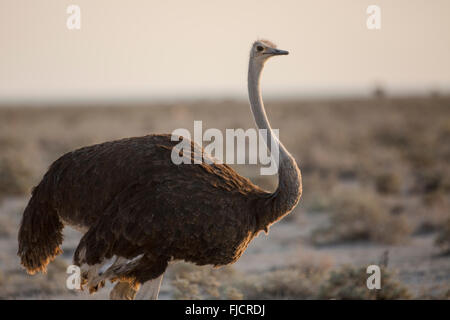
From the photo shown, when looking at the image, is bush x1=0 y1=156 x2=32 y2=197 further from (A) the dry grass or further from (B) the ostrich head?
(B) the ostrich head

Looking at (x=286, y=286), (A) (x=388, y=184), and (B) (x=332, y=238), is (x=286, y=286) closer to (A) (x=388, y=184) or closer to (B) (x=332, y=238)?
(B) (x=332, y=238)

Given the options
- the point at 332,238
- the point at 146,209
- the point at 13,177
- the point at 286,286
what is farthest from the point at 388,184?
the point at 146,209

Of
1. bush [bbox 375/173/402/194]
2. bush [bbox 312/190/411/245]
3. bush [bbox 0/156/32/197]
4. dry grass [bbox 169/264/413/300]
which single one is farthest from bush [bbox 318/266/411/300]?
bush [bbox 0/156/32/197]

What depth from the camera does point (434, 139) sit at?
75.9 ft

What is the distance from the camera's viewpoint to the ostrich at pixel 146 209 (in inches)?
195

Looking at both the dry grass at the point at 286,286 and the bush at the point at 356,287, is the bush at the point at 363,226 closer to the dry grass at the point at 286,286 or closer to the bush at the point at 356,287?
the dry grass at the point at 286,286

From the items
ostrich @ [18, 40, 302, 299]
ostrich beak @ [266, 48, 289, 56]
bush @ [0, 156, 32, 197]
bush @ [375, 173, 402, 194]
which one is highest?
ostrich beak @ [266, 48, 289, 56]

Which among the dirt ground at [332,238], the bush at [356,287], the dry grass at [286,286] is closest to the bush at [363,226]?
the dirt ground at [332,238]

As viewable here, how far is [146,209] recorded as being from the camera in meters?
4.96

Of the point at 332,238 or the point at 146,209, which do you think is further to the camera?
the point at 332,238

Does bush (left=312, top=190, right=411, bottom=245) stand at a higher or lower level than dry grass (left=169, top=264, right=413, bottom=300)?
lower

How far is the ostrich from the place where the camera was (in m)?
4.96
